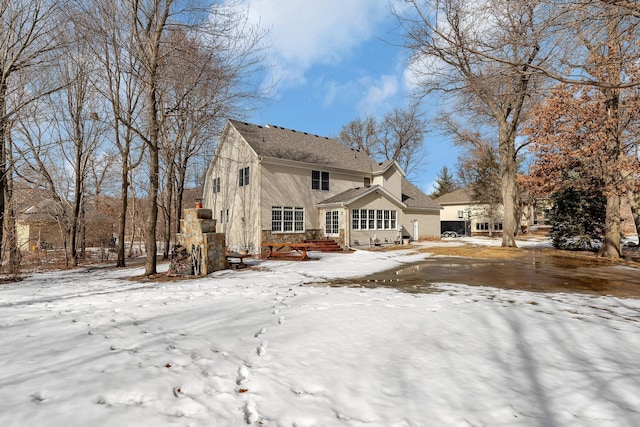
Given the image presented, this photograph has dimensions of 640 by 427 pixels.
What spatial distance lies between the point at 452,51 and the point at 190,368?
432 inches

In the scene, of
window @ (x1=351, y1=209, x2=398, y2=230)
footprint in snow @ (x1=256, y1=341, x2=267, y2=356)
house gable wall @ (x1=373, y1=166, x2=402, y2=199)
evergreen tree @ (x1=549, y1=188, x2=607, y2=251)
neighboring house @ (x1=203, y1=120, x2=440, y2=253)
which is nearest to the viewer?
→ footprint in snow @ (x1=256, y1=341, x2=267, y2=356)

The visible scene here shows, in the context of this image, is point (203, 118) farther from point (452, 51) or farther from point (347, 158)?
point (452, 51)

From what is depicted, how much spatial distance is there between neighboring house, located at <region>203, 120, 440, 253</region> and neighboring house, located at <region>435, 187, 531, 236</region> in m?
17.1

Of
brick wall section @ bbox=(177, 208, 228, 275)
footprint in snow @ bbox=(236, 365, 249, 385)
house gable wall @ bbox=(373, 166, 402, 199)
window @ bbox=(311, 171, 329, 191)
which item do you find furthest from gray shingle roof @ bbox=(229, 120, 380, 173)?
footprint in snow @ bbox=(236, 365, 249, 385)

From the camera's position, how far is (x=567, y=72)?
26.9 feet

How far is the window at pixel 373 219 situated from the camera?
2188 cm

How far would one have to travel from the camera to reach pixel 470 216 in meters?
42.8

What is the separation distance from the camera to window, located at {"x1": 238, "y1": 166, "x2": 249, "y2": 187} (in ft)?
67.8

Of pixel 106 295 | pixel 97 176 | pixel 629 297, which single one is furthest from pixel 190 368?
pixel 97 176

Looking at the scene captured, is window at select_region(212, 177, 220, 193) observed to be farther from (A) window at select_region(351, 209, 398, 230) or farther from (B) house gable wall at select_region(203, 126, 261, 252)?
(A) window at select_region(351, 209, 398, 230)

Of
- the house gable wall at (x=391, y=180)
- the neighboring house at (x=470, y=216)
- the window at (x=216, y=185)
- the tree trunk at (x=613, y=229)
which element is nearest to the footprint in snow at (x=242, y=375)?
the tree trunk at (x=613, y=229)

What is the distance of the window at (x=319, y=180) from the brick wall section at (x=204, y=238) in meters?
11.6

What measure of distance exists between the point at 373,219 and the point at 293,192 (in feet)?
21.1

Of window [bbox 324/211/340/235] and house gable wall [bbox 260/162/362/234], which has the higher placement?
house gable wall [bbox 260/162/362/234]
